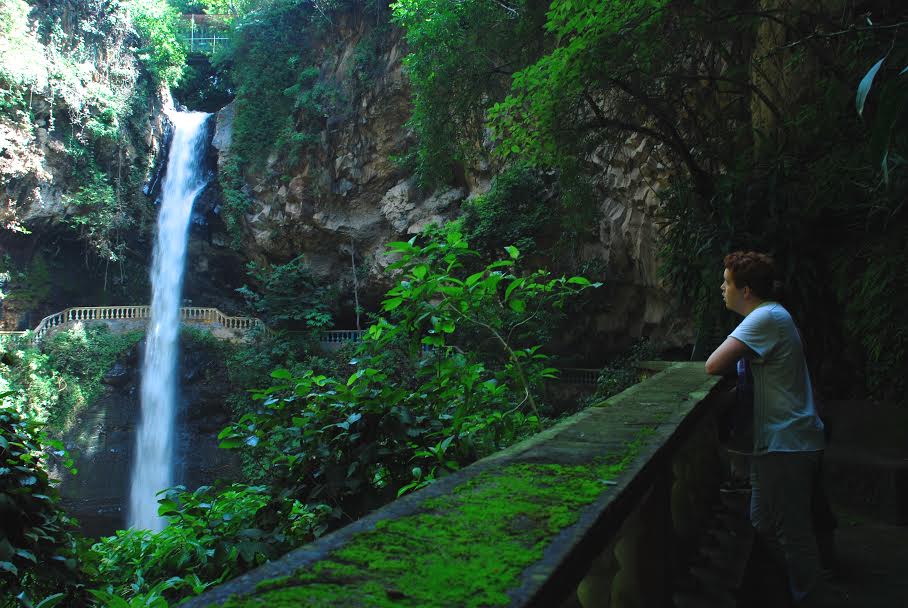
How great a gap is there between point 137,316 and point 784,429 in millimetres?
20640

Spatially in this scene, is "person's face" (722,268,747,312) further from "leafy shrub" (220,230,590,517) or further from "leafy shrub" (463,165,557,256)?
"leafy shrub" (463,165,557,256)

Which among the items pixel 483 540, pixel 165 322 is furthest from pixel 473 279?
pixel 165 322

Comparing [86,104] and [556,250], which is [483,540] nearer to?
[556,250]

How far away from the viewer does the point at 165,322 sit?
19734 millimetres

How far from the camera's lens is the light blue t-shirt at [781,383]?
2059mm

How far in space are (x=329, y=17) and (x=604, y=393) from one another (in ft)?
53.4

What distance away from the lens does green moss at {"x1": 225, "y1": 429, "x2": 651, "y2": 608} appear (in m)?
0.71

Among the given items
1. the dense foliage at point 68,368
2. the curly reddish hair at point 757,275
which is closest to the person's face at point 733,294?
the curly reddish hair at point 757,275

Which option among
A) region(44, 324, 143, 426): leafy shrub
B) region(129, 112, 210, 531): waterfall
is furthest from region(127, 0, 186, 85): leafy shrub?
region(44, 324, 143, 426): leafy shrub

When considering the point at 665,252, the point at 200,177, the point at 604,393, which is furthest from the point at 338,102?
the point at 665,252

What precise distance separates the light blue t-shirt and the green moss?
1135mm

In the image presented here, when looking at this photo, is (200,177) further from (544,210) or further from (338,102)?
(544,210)

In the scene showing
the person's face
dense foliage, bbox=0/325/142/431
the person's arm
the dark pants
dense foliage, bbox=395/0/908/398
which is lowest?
dense foliage, bbox=0/325/142/431

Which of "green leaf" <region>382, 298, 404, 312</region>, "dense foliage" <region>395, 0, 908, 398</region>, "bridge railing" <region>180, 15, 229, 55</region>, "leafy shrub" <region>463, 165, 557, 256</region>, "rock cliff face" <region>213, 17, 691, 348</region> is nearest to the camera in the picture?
"green leaf" <region>382, 298, 404, 312</region>
